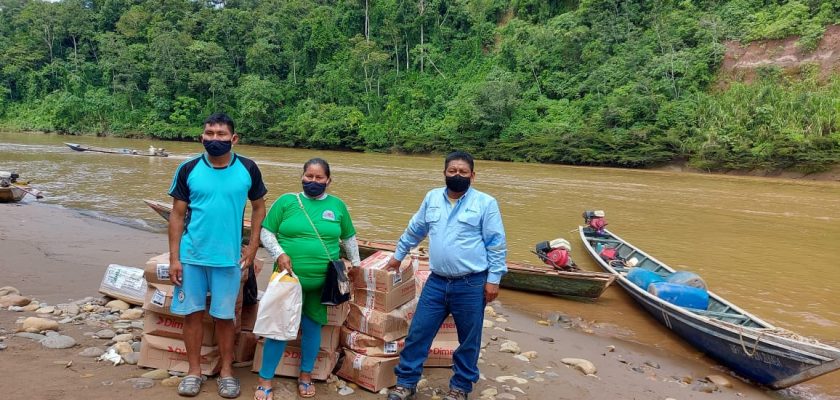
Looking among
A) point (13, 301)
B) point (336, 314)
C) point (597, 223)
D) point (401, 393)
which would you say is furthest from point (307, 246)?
point (597, 223)

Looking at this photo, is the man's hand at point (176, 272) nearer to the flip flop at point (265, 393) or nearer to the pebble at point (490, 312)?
the flip flop at point (265, 393)

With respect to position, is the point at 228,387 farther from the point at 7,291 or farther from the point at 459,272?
the point at 7,291

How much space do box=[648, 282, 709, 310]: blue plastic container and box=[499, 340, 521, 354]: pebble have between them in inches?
109

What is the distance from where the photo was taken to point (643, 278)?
7754mm

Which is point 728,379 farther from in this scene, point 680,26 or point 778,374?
point 680,26

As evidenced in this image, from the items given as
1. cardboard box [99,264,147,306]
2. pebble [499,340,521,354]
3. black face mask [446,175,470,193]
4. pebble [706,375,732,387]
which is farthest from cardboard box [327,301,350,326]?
pebble [706,375,732,387]

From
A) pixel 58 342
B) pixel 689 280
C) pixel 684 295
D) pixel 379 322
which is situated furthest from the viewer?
pixel 689 280

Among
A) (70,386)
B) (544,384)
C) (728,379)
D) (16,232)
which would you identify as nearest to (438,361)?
(544,384)

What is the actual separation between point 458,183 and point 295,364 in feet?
5.88

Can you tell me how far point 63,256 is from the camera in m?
7.84

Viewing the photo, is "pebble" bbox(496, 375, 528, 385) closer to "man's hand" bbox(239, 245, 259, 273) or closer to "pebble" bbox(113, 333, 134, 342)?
"man's hand" bbox(239, 245, 259, 273)

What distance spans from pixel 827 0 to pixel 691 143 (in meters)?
14.1

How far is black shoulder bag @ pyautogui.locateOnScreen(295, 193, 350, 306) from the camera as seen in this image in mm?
3381

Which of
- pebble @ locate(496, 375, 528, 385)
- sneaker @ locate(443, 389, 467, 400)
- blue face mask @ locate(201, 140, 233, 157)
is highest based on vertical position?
blue face mask @ locate(201, 140, 233, 157)
